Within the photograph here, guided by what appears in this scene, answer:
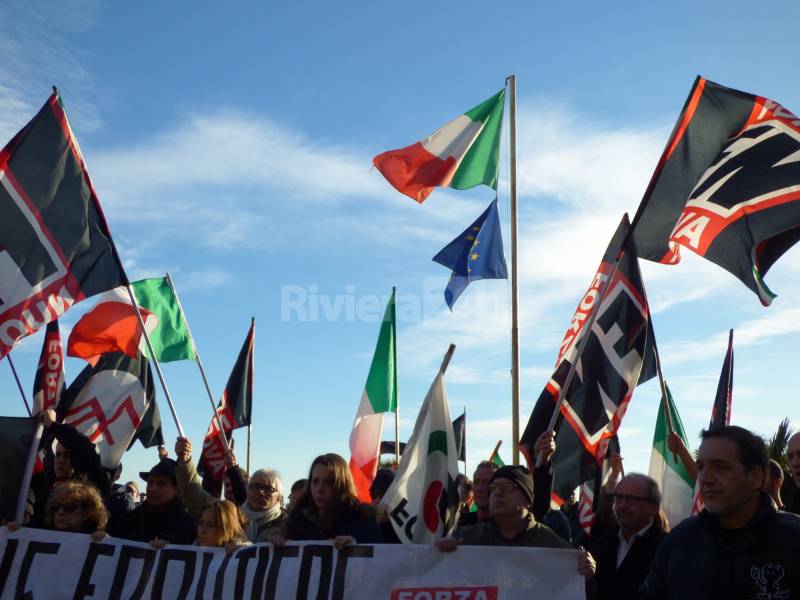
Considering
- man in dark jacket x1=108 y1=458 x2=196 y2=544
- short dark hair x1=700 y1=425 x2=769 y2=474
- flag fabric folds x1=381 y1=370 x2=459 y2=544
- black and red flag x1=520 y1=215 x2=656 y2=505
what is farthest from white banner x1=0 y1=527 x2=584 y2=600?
short dark hair x1=700 y1=425 x2=769 y2=474

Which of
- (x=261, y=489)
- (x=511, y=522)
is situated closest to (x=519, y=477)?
(x=511, y=522)

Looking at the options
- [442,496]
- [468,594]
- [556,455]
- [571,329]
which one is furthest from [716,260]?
[468,594]

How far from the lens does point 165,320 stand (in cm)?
1079

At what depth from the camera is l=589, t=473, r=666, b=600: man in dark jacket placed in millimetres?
4762

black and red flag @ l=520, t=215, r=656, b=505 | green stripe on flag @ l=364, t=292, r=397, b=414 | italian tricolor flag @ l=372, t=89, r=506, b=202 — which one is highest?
italian tricolor flag @ l=372, t=89, r=506, b=202

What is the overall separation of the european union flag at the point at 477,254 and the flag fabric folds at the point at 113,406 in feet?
13.2

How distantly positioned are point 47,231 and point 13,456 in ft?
6.39

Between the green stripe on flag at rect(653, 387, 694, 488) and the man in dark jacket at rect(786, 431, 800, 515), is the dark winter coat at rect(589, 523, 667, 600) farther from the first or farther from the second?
the green stripe on flag at rect(653, 387, 694, 488)

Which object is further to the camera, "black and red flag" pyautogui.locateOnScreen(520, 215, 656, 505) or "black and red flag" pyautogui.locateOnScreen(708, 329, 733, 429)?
"black and red flag" pyautogui.locateOnScreen(708, 329, 733, 429)

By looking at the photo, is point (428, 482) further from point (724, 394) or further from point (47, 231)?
point (724, 394)

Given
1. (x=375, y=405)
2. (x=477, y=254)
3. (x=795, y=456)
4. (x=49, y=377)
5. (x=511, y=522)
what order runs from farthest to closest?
1. (x=477, y=254)
2. (x=375, y=405)
3. (x=49, y=377)
4. (x=795, y=456)
5. (x=511, y=522)

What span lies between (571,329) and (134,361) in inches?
217

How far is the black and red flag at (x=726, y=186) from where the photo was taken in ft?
20.3

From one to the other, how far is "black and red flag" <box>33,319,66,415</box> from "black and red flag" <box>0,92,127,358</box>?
2.34m
